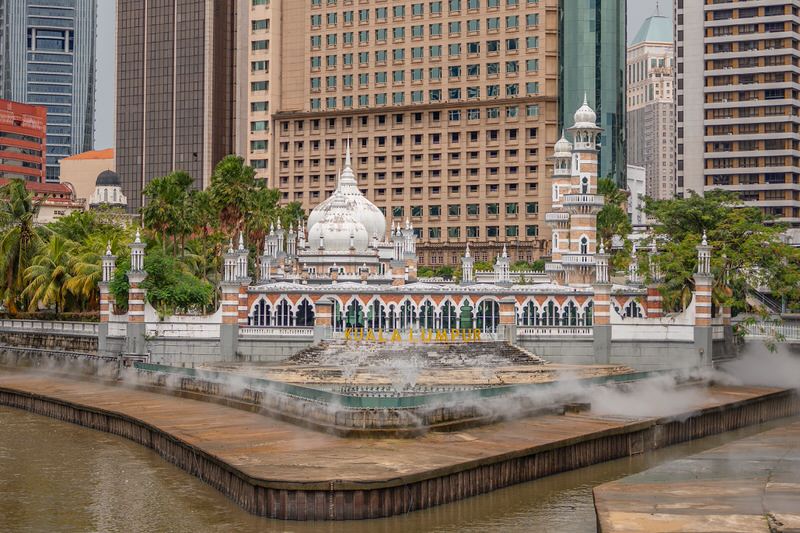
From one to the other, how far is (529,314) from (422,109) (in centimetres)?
8849

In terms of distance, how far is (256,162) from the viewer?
170 metres

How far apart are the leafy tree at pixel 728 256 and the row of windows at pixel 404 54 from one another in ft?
247

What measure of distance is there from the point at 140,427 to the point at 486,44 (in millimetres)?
112016

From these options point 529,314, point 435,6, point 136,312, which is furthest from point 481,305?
point 435,6

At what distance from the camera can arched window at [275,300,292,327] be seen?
247 feet

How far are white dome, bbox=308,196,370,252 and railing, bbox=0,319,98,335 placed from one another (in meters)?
20.6

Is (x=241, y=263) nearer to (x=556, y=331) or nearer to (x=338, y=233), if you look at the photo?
(x=338, y=233)

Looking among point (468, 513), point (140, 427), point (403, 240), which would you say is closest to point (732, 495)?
point (468, 513)

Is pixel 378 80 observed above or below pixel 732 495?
above

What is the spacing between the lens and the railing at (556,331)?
6950 centimetres

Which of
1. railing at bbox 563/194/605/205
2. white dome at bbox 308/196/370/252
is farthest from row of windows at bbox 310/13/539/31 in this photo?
railing at bbox 563/194/605/205

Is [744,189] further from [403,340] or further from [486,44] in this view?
[403,340]

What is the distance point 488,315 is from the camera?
7412 centimetres

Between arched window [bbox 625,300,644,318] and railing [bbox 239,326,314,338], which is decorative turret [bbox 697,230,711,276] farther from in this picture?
railing [bbox 239,326,314,338]
